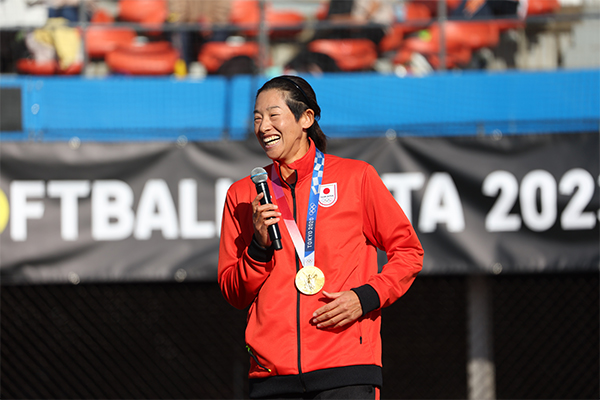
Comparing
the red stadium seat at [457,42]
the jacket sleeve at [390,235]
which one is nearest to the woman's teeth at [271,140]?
the jacket sleeve at [390,235]

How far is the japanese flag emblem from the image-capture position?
2.44 metres

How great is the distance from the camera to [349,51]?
6977mm

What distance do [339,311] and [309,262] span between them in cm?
22

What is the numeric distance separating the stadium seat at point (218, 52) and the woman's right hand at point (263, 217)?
16.7ft

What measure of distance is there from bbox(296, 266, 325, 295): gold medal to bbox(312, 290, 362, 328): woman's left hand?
0.05 metres

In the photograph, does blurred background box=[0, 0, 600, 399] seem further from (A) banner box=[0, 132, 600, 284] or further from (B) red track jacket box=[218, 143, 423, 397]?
(B) red track jacket box=[218, 143, 423, 397]

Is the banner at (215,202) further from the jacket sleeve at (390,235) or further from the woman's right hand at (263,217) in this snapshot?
the woman's right hand at (263,217)

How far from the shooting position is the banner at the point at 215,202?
5395mm

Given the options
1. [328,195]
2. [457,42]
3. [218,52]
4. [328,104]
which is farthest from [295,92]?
[457,42]

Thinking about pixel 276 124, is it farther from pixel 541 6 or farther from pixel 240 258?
pixel 541 6

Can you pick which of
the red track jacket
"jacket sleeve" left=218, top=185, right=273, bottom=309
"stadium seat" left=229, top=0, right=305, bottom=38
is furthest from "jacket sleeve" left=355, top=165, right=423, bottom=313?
"stadium seat" left=229, top=0, right=305, bottom=38

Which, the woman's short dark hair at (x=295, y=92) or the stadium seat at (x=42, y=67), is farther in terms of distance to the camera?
the stadium seat at (x=42, y=67)

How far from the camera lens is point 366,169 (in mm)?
2494

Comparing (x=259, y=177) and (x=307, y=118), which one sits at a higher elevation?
(x=307, y=118)
